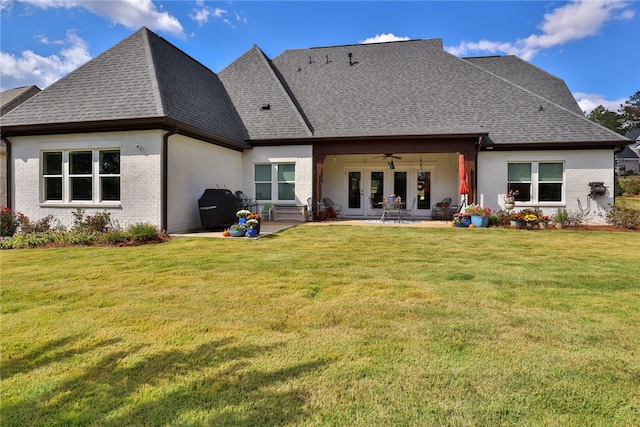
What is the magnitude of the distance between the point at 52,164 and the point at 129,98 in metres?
3.35

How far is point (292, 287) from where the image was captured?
15.9 feet

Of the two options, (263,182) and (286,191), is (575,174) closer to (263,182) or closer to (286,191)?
(286,191)

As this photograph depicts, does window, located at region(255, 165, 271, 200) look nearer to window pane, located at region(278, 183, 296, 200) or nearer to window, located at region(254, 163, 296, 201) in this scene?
window, located at region(254, 163, 296, 201)

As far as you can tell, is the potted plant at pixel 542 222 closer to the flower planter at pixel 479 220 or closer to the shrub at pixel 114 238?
the flower planter at pixel 479 220

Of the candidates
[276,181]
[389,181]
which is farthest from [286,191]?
[389,181]

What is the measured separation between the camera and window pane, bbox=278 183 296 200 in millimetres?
14623

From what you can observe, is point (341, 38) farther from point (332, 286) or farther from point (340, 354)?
point (340, 354)

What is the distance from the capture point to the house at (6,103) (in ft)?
39.4

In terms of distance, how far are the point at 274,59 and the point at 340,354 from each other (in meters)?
19.1

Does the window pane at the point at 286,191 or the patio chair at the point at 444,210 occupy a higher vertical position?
the window pane at the point at 286,191

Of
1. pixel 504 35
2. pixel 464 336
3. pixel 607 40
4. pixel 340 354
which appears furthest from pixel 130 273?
pixel 504 35

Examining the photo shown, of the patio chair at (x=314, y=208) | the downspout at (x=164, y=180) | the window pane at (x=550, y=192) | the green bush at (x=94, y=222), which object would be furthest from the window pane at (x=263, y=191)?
the window pane at (x=550, y=192)

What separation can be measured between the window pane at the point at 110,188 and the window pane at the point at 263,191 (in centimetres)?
563

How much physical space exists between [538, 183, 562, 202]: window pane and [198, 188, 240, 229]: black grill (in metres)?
11.6
